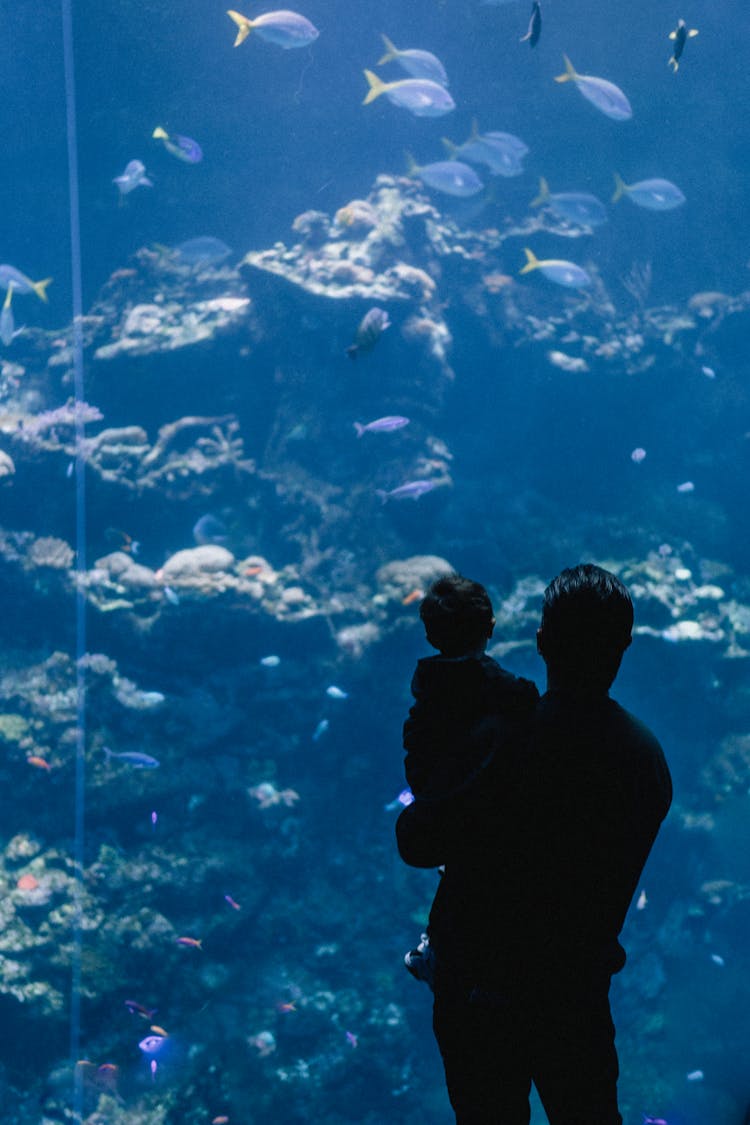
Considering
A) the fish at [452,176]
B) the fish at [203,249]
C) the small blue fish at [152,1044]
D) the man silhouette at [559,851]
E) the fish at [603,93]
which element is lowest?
the small blue fish at [152,1044]

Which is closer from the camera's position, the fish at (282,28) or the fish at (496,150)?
the fish at (282,28)

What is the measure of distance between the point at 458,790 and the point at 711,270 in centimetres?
1747

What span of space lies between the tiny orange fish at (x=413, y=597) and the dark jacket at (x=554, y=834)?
651 centimetres

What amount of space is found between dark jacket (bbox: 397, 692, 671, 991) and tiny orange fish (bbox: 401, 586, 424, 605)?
Answer: 6.51 meters

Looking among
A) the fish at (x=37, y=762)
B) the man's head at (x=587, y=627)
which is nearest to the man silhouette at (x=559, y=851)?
the man's head at (x=587, y=627)

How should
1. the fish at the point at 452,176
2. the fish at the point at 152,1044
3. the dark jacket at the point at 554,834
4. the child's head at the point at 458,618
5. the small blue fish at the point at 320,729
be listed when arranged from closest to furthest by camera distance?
the dark jacket at the point at 554,834 → the child's head at the point at 458,618 → the fish at the point at 152,1044 → the small blue fish at the point at 320,729 → the fish at the point at 452,176

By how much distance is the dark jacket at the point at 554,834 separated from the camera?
135 centimetres

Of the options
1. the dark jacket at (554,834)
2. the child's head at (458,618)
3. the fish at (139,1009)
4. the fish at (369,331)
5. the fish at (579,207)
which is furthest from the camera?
the fish at (579,207)

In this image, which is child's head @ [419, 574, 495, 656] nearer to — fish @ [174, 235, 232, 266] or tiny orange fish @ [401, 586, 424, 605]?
tiny orange fish @ [401, 586, 424, 605]

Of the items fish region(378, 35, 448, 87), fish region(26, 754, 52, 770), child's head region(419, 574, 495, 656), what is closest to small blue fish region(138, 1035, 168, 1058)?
fish region(26, 754, 52, 770)

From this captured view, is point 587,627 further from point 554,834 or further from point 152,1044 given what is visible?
point 152,1044

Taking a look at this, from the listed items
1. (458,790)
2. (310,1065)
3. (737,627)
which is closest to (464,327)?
(737,627)

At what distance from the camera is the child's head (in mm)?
1463

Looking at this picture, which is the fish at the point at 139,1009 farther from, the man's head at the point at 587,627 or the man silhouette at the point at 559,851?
the man's head at the point at 587,627
